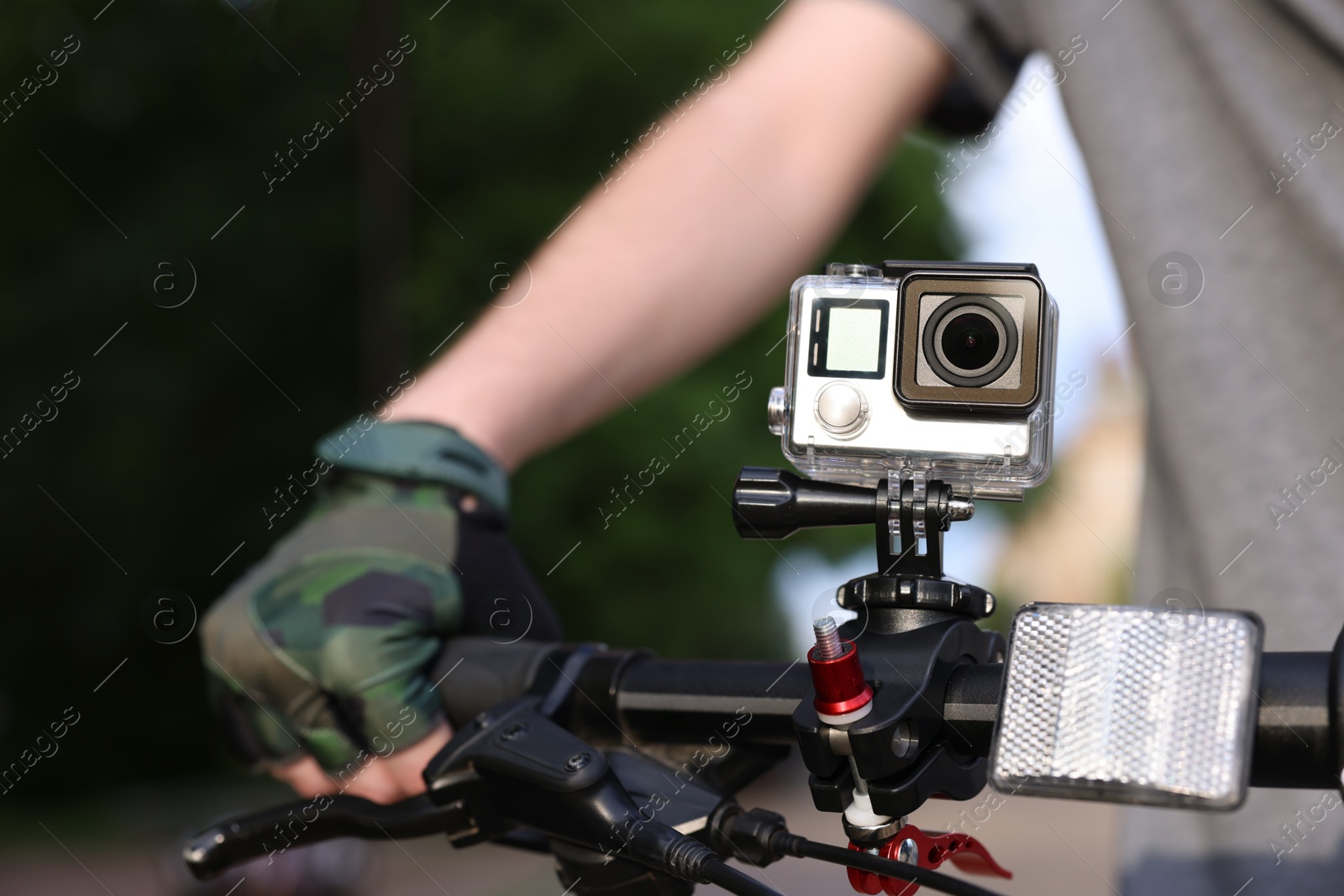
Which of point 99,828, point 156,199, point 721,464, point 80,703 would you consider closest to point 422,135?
point 156,199

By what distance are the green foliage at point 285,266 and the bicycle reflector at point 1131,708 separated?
31.8ft

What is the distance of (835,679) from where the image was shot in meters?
0.91

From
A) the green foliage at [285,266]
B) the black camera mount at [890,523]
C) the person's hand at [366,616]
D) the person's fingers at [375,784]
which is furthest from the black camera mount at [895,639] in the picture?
the green foliage at [285,266]

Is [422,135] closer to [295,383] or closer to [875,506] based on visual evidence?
[295,383]

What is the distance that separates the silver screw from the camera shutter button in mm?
174

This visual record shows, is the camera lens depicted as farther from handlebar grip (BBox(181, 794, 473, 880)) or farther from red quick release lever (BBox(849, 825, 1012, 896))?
handlebar grip (BBox(181, 794, 473, 880))

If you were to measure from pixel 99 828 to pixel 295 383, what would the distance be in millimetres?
5416

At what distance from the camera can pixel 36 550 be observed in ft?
41.0

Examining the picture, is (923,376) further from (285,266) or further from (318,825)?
(285,266)

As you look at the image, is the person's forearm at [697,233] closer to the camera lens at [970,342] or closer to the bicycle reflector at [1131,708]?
the camera lens at [970,342]

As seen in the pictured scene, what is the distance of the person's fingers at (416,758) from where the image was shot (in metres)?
1.25

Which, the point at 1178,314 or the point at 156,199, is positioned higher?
the point at 156,199

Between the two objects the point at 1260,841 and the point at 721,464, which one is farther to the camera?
the point at 721,464

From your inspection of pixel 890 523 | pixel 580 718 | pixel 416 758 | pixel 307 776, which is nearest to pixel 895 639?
pixel 890 523
